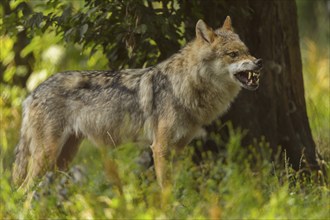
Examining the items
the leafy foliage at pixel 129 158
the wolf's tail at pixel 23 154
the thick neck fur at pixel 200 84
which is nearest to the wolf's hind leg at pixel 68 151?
the wolf's tail at pixel 23 154

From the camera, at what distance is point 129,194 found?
14.5 ft

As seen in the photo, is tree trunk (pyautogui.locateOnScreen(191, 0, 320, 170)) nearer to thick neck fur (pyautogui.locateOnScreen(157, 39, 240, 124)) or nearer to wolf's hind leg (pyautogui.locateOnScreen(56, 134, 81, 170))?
thick neck fur (pyautogui.locateOnScreen(157, 39, 240, 124))

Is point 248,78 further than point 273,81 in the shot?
No

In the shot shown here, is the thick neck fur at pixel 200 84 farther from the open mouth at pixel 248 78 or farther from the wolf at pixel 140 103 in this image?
the open mouth at pixel 248 78

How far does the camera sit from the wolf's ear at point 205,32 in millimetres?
6445

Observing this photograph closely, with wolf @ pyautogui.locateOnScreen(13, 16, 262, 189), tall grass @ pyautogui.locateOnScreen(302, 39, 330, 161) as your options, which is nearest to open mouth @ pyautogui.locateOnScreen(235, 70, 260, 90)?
wolf @ pyautogui.locateOnScreen(13, 16, 262, 189)

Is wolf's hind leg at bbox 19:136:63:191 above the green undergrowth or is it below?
below

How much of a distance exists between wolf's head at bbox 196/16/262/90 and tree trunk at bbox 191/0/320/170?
34.8 inches

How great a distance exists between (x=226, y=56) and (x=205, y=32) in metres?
0.27

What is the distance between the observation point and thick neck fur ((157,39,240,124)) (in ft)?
21.5

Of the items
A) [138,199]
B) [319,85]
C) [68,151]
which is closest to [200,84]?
[68,151]

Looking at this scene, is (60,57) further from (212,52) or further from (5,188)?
(5,188)

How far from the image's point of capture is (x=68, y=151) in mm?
7062

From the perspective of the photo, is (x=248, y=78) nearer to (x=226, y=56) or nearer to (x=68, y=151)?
(x=226, y=56)
